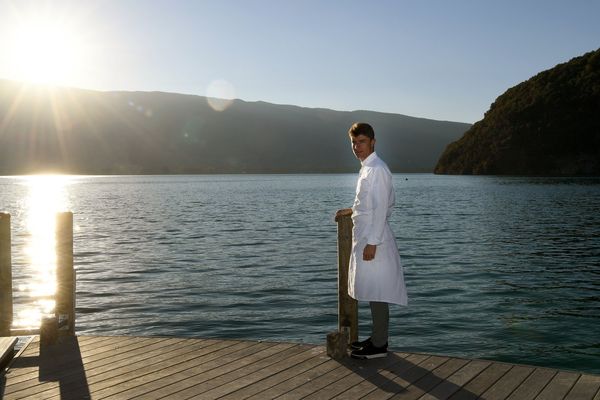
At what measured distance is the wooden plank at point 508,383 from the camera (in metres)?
5.56

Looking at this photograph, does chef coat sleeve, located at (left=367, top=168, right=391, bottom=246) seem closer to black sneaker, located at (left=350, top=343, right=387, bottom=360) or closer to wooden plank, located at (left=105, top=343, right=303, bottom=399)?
black sneaker, located at (left=350, top=343, right=387, bottom=360)

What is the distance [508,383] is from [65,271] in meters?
5.40

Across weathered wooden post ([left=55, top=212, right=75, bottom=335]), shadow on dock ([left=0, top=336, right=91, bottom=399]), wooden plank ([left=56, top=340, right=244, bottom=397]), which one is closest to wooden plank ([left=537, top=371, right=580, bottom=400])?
wooden plank ([left=56, top=340, right=244, bottom=397])

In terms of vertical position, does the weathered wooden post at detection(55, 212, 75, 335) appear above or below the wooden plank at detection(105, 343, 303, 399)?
above

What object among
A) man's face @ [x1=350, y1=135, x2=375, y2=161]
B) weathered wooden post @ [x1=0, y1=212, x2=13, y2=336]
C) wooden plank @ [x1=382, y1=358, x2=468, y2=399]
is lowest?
wooden plank @ [x1=382, y1=358, x2=468, y2=399]

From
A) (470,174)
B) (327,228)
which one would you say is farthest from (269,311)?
(470,174)

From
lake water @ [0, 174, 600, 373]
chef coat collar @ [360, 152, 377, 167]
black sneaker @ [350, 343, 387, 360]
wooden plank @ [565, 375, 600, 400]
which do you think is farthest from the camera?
lake water @ [0, 174, 600, 373]

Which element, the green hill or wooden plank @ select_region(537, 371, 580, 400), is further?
the green hill

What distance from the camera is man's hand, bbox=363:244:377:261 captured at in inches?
244

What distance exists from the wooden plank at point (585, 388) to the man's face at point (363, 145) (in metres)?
2.96

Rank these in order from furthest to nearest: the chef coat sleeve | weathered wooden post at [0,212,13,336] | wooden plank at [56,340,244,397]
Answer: weathered wooden post at [0,212,13,336], the chef coat sleeve, wooden plank at [56,340,244,397]

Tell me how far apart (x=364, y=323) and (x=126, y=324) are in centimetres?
480

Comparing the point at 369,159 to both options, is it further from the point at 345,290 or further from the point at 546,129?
the point at 546,129

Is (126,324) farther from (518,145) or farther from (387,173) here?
(518,145)
